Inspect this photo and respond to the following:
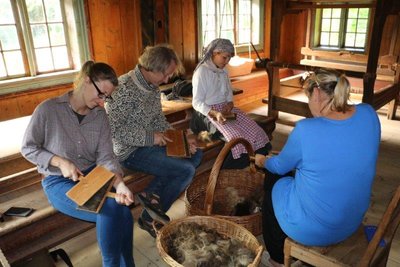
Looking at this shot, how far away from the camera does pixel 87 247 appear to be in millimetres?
2232

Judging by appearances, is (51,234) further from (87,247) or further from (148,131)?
(148,131)

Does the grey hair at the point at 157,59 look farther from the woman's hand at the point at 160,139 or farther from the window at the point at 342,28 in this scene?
the window at the point at 342,28

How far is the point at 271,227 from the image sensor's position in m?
1.84

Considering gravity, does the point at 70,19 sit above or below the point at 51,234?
above

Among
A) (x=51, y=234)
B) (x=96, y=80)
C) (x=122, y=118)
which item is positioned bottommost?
(x=51, y=234)

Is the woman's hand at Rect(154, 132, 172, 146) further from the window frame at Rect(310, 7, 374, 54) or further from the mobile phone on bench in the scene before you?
the window frame at Rect(310, 7, 374, 54)

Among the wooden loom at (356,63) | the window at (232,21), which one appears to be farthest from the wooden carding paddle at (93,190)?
the window at (232,21)

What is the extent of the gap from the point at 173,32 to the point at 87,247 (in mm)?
3315

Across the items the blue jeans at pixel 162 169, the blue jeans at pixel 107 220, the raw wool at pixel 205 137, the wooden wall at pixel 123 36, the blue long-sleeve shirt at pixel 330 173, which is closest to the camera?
the blue long-sleeve shirt at pixel 330 173

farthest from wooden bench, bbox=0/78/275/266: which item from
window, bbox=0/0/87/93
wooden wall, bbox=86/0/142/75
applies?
wooden wall, bbox=86/0/142/75

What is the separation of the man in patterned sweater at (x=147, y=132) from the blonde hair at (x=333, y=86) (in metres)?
0.94

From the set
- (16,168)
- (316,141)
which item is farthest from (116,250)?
(16,168)

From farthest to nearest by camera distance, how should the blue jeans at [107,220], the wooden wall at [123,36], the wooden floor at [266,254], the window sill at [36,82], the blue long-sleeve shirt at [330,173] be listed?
the wooden wall at [123,36], the window sill at [36,82], the wooden floor at [266,254], the blue jeans at [107,220], the blue long-sleeve shirt at [330,173]

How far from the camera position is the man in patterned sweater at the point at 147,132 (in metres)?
2.16
